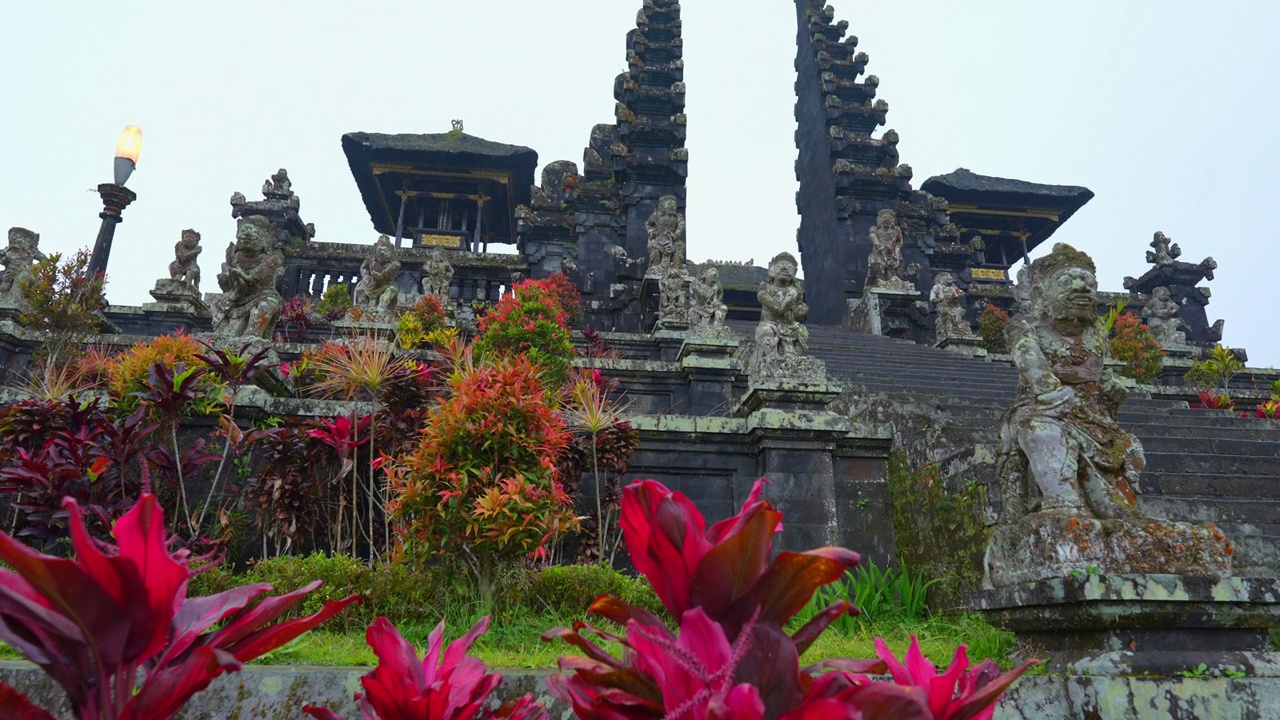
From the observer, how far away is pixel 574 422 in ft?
17.4

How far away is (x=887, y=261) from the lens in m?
15.8

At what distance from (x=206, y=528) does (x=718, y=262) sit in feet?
71.7

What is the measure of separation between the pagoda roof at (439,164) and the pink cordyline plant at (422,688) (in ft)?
75.3

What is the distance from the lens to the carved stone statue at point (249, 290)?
703 cm

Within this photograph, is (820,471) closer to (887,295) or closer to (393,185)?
(887,295)

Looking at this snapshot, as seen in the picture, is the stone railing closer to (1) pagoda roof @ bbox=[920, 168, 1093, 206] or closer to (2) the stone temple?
(2) the stone temple

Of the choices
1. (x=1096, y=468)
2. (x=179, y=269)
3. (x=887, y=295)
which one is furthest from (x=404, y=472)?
(x=887, y=295)

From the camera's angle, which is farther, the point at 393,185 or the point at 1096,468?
the point at 393,185

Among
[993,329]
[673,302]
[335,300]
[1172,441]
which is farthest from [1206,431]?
[335,300]

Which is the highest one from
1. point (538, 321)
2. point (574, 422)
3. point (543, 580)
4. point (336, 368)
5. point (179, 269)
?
point (179, 269)

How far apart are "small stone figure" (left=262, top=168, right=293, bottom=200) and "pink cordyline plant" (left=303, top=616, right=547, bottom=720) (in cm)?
2023

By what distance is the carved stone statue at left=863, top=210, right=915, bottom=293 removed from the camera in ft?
51.1

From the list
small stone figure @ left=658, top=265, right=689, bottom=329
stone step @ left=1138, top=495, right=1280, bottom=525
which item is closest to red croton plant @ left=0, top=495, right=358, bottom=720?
stone step @ left=1138, top=495, right=1280, bottom=525

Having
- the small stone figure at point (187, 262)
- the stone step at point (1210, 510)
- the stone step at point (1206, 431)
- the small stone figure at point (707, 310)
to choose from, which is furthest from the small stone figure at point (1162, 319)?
the small stone figure at point (187, 262)
